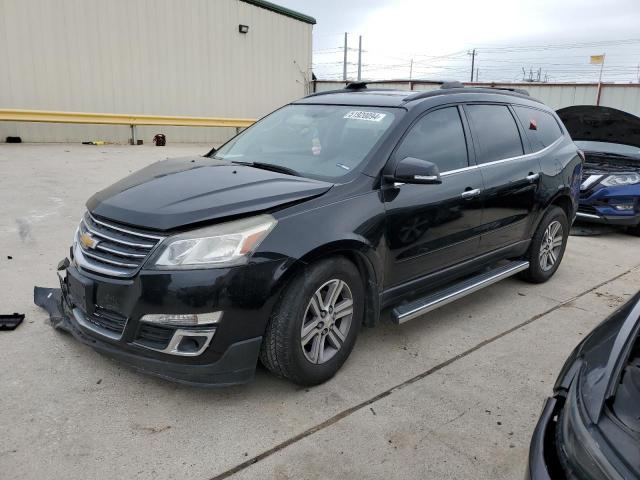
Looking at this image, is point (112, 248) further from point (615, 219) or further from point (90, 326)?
point (615, 219)

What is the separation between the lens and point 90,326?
2.88 meters

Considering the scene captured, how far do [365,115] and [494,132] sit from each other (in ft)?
4.25

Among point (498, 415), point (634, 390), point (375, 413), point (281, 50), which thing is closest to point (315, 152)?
point (375, 413)

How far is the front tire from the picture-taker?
2.83 metres

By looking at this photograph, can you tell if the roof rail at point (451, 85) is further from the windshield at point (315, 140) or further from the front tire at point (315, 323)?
the front tire at point (315, 323)

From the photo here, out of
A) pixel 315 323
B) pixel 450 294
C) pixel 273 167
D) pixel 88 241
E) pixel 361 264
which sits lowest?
pixel 450 294

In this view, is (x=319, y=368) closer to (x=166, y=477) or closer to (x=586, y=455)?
(x=166, y=477)

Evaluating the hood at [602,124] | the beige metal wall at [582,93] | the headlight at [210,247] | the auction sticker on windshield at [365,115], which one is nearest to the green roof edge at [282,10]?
the beige metal wall at [582,93]

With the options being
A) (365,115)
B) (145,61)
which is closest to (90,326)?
(365,115)

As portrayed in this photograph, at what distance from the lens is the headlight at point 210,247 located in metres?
2.66

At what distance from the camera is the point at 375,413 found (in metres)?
2.92

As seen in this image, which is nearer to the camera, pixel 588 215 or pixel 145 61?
pixel 588 215

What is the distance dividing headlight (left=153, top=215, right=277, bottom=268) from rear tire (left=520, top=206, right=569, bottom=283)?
324 cm

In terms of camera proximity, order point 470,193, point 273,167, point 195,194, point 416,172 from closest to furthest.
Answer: point 195,194 < point 416,172 < point 273,167 < point 470,193
